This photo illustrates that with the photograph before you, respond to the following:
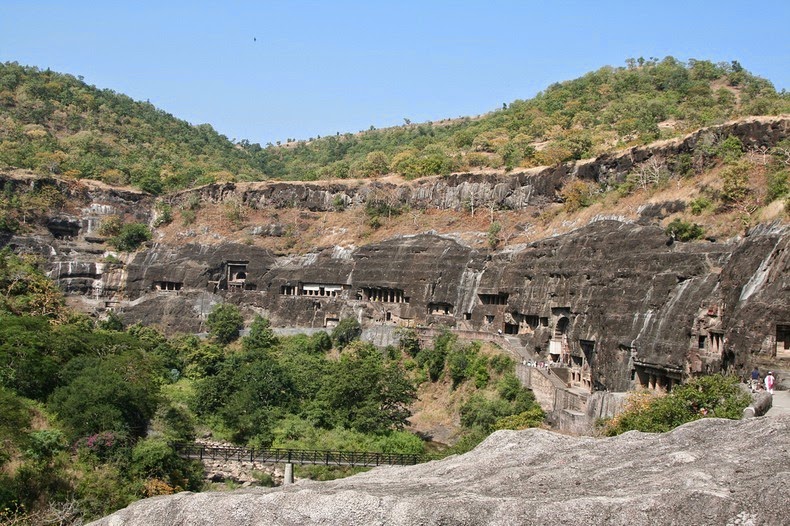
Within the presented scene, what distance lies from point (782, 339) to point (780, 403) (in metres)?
5.50

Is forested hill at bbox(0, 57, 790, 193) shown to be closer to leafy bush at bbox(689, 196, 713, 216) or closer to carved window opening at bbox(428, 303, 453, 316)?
leafy bush at bbox(689, 196, 713, 216)

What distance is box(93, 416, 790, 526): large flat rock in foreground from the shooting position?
31.6ft

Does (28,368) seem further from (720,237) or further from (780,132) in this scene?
(780,132)

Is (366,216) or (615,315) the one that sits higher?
(366,216)

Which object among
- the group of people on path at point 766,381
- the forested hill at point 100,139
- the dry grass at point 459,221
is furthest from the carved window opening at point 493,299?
the forested hill at point 100,139

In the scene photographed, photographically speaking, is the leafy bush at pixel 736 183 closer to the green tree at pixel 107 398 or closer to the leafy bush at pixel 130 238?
the green tree at pixel 107 398

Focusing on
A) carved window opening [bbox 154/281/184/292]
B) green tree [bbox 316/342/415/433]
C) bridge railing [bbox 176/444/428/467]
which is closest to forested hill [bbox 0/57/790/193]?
carved window opening [bbox 154/281/184/292]

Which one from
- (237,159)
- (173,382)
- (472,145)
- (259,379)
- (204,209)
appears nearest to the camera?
(259,379)

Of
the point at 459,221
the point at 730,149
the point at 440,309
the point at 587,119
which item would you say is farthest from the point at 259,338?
the point at 587,119

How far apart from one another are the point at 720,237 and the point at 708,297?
380 inches

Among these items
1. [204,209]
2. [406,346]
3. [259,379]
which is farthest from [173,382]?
[204,209]

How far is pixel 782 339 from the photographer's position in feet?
90.0

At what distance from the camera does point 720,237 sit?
139 ft

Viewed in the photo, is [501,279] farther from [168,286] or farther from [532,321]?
[168,286]
